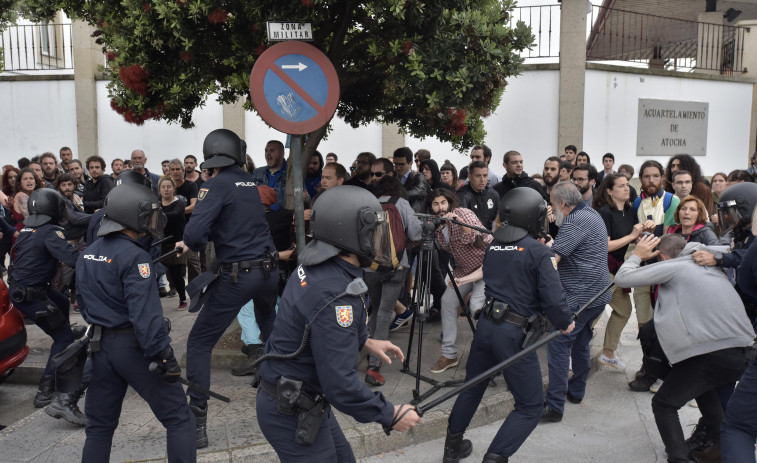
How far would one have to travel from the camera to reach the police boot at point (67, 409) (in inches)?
181

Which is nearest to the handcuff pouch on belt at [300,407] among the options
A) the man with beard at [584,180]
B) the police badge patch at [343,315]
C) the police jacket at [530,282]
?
the police badge patch at [343,315]

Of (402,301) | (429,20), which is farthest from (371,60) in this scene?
(402,301)

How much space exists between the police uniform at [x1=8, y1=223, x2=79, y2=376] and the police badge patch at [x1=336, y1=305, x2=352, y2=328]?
3.40 meters

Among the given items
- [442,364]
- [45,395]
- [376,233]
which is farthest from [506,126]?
[376,233]

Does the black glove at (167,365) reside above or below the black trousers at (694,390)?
above

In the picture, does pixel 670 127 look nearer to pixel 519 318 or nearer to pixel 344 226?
pixel 519 318

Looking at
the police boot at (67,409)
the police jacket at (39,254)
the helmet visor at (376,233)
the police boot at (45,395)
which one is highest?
the helmet visor at (376,233)

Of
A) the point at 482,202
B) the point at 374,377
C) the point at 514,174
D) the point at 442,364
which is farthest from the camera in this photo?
the point at 514,174

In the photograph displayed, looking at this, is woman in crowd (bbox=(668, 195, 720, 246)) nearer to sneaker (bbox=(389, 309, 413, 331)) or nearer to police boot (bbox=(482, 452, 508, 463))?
police boot (bbox=(482, 452, 508, 463))

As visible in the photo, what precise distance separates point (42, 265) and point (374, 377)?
2789 millimetres

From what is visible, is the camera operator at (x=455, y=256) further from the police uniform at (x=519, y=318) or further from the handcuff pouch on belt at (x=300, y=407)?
the handcuff pouch on belt at (x=300, y=407)

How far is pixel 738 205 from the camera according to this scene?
4.37 m

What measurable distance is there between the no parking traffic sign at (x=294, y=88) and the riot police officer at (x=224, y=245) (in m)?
0.42

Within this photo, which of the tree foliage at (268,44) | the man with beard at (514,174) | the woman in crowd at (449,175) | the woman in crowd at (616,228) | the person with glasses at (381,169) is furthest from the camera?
the woman in crowd at (449,175)
